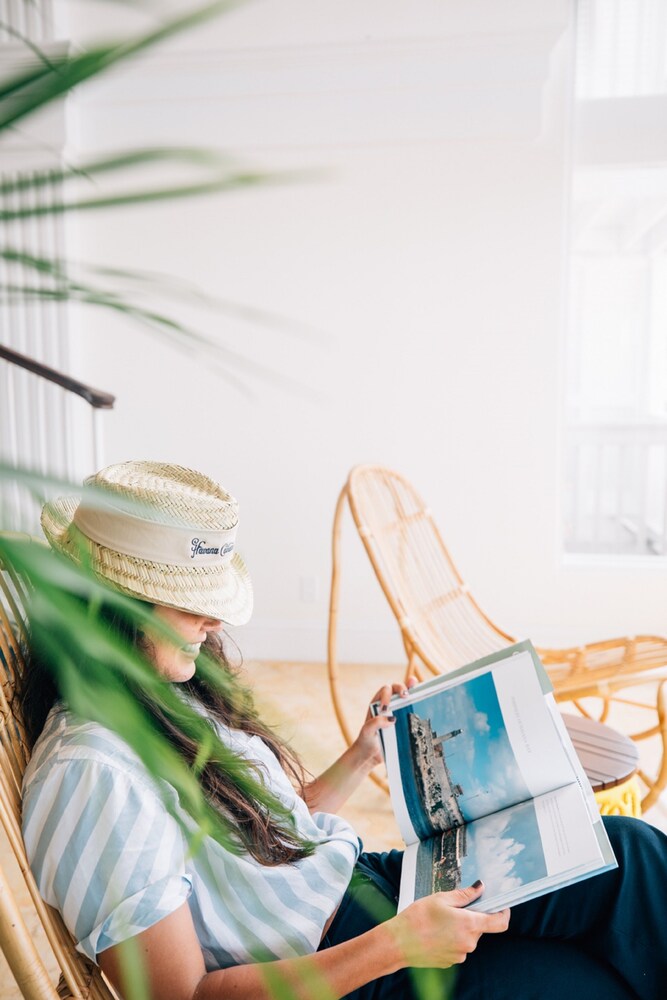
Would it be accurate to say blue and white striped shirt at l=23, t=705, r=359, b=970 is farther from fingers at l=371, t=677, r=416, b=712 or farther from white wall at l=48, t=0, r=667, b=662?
white wall at l=48, t=0, r=667, b=662

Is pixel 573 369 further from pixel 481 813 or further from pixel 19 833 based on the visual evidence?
pixel 19 833

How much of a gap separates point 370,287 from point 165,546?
8.73 ft

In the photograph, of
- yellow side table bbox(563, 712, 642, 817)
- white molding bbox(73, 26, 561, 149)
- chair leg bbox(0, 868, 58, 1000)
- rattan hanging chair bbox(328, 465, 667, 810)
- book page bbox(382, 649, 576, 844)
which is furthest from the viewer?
white molding bbox(73, 26, 561, 149)

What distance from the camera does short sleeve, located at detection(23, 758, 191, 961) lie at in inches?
30.0

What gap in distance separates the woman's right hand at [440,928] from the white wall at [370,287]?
254cm

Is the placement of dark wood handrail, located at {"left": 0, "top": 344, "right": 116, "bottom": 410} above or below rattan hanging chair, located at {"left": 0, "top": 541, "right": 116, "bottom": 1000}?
above

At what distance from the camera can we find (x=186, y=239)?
3.44 meters

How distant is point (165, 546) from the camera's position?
89 centimetres

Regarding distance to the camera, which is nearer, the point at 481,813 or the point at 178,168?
the point at 481,813

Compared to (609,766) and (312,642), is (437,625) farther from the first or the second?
(312,642)

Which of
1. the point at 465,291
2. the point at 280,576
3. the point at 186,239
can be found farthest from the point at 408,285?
the point at 280,576

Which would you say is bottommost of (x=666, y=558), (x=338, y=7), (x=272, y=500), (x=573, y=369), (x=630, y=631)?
(x=630, y=631)

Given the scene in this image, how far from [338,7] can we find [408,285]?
113 cm

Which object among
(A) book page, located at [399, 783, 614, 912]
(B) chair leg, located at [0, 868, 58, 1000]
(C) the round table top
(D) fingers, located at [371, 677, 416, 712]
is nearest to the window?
(C) the round table top
